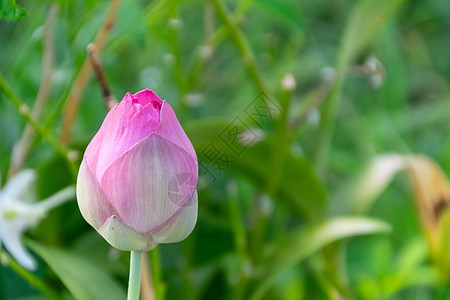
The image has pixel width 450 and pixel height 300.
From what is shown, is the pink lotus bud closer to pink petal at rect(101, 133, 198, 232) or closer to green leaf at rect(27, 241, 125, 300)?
pink petal at rect(101, 133, 198, 232)

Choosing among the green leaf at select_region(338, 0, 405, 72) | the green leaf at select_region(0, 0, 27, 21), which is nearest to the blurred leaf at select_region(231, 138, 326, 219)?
the green leaf at select_region(338, 0, 405, 72)

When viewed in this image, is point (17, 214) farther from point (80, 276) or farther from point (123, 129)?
point (123, 129)

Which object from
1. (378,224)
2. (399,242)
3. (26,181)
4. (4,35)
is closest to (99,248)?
(26,181)

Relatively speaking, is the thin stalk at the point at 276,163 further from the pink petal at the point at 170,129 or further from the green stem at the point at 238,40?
the pink petal at the point at 170,129

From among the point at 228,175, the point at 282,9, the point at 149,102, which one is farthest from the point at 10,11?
the point at 228,175

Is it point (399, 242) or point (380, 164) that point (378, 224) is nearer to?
point (380, 164)

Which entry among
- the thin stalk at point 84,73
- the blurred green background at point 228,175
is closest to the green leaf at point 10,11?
the blurred green background at point 228,175
